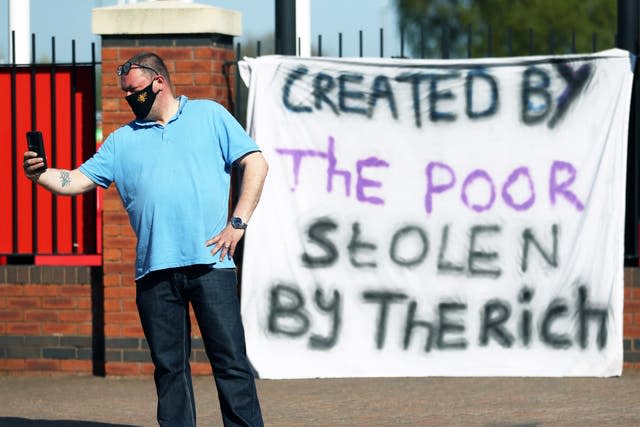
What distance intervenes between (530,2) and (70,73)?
109ft

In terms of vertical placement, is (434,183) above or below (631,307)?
above

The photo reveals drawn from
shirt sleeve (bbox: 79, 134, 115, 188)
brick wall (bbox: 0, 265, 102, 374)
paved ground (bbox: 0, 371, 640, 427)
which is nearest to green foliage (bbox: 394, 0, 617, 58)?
brick wall (bbox: 0, 265, 102, 374)

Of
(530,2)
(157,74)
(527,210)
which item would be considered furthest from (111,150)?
(530,2)

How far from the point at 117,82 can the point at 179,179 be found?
3273 mm

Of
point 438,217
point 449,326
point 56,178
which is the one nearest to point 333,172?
point 438,217

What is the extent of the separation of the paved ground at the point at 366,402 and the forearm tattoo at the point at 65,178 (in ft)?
5.53

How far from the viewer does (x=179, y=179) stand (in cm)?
605

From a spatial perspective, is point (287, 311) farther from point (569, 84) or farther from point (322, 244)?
point (569, 84)

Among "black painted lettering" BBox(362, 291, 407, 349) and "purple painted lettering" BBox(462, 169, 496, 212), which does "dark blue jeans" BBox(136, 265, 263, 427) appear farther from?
"purple painted lettering" BBox(462, 169, 496, 212)

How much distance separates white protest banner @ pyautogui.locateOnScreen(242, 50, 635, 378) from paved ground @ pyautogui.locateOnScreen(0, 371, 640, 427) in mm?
231

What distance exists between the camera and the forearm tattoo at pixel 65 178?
6293 millimetres

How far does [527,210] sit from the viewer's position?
8.84m

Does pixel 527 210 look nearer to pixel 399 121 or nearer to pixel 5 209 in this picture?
pixel 399 121

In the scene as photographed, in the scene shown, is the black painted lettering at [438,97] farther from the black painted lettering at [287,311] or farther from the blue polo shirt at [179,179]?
the blue polo shirt at [179,179]
